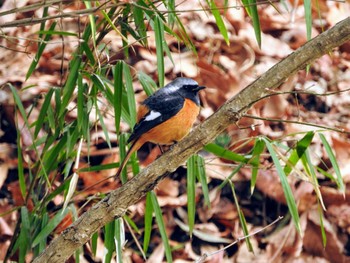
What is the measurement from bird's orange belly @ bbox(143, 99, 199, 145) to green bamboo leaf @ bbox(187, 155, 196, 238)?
19cm

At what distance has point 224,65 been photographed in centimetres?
495

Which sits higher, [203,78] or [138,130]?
[138,130]

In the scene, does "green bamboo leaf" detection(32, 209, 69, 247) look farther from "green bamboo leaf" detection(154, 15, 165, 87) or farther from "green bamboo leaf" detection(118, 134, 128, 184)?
"green bamboo leaf" detection(154, 15, 165, 87)

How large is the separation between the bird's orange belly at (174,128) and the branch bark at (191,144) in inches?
27.6

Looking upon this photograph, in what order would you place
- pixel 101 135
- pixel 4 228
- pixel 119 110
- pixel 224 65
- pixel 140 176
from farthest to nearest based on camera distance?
pixel 224 65 < pixel 101 135 < pixel 4 228 < pixel 119 110 < pixel 140 176

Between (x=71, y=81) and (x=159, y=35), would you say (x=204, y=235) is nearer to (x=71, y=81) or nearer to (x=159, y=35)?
(x=71, y=81)

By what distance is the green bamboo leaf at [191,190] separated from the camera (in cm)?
285

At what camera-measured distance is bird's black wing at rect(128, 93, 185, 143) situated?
2986 mm

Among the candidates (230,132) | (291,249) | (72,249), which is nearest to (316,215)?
(291,249)

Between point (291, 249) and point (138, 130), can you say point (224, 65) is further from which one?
point (138, 130)

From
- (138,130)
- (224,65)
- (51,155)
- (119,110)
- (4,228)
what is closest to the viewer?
(119,110)

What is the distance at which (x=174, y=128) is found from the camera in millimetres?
3029

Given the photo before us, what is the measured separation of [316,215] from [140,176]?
231 centimetres

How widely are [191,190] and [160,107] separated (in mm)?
417
